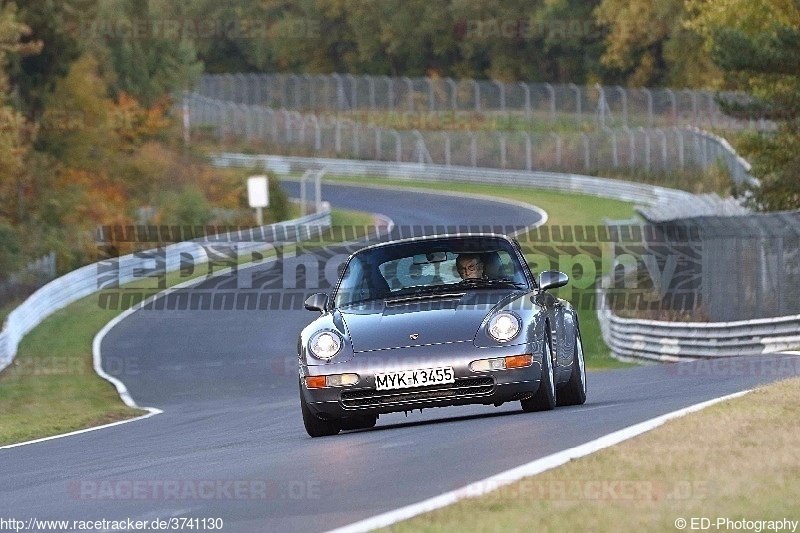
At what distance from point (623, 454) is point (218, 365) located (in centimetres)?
1937

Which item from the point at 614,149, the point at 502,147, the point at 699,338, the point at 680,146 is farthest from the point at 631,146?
the point at 699,338

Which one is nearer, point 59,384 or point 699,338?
point 699,338

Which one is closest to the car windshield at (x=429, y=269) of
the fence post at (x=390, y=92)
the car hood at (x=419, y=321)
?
the car hood at (x=419, y=321)

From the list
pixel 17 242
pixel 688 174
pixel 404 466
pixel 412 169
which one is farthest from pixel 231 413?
pixel 412 169

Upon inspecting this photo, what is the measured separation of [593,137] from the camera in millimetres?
67625

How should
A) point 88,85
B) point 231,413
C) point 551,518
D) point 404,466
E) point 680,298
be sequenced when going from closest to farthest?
point 551,518, point 404,466, point 231,413, point 680,298, point 88,85

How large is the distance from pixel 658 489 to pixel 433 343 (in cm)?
428

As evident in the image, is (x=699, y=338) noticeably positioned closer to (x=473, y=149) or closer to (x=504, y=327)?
(x=504, y=327)

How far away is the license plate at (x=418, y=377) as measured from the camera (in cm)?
1085

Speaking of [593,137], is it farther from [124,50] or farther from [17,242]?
[17,242]

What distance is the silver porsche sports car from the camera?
35.7ft

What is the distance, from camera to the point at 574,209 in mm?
58906

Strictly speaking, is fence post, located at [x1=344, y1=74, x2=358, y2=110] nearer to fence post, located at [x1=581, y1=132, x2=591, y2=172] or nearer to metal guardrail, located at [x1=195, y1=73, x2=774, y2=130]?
metal guardrail, located at [x1=195, y1=73, x2=774, y2=130]

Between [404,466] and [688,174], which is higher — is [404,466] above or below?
above
